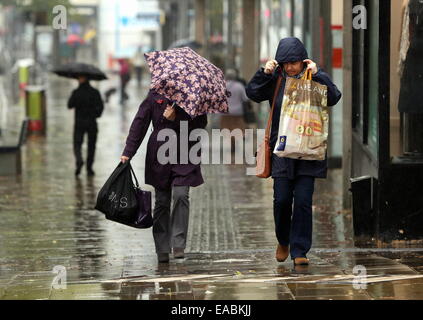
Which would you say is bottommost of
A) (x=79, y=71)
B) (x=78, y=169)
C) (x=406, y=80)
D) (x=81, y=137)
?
(x=78, y=169)

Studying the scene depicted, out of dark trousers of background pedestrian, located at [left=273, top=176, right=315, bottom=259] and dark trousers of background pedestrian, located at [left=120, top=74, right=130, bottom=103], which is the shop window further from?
dark trousers of background pedestrian, located at [left=120, top=74, right=130, bottom=103]

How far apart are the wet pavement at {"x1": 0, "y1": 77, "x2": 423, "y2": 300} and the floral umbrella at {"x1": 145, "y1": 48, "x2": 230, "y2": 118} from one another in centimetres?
129

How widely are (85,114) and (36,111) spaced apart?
8290 millimetres

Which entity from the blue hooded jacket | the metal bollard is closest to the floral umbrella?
the blue hooded jacket

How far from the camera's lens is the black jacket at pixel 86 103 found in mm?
18250

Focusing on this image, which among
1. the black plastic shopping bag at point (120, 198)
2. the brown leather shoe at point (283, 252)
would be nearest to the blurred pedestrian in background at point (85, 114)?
the black plastic shopping bag at point (120, 198)

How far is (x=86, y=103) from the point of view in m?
18.2

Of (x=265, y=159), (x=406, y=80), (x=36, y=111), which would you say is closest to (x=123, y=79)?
(x=36, y=111)

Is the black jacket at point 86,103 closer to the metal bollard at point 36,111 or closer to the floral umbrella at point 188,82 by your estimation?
the metal bollard at point 36,111

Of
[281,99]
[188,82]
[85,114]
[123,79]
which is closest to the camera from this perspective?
[281,99]

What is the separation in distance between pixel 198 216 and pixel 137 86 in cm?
3995

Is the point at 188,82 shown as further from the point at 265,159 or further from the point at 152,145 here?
the point at 265,159

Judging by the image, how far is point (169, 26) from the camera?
204 feet
